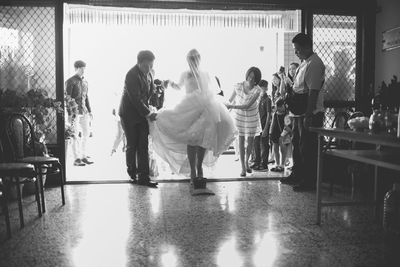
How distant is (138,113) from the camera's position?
5273 mm

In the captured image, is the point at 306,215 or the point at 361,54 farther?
the point at 361,54

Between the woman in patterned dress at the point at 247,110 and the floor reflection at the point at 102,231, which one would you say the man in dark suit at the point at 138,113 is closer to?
the floor reflection at the point at 102,231

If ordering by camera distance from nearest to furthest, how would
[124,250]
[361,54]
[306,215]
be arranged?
[124,250], [306,215], [361,54]

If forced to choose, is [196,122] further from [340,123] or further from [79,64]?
[79,64]

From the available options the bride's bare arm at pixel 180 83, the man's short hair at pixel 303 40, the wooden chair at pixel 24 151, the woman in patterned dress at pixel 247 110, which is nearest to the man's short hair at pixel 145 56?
the bride's bare arm at pixel 180 83

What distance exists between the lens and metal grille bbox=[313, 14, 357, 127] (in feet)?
18.4

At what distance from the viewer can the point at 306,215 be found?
3.78 metres

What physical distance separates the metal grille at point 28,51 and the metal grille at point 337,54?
3318 mm

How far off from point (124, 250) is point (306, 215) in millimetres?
1705

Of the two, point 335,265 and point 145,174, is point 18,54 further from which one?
point 335,265

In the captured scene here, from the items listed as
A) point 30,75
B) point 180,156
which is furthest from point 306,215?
point 30,75

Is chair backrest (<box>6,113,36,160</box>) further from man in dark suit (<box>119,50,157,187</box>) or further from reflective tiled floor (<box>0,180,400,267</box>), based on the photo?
man in dark suit (<box>119,50,157,187</box>)

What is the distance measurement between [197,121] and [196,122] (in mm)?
16

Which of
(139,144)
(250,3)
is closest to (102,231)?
(139,144)
